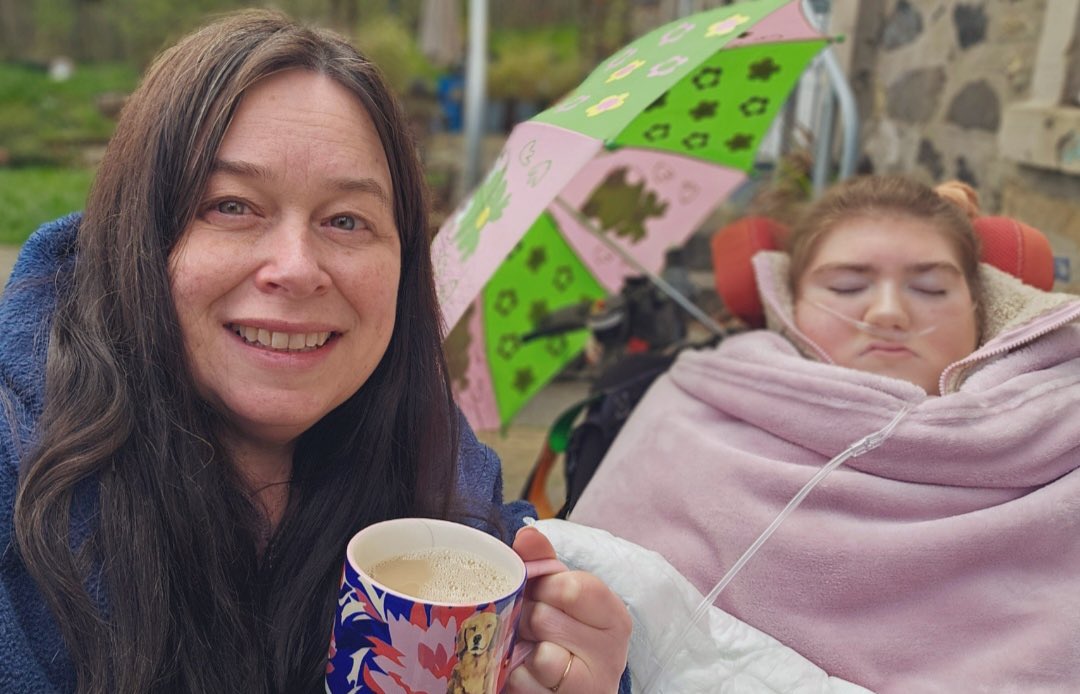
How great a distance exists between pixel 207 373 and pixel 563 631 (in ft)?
1.85

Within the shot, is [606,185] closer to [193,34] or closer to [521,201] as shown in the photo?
[521,201]

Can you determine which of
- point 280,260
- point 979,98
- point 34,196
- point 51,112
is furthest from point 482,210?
point 51,112

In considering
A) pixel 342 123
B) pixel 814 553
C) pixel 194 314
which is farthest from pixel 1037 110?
pixel 194 314

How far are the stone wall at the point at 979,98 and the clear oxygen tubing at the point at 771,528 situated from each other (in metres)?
1.15

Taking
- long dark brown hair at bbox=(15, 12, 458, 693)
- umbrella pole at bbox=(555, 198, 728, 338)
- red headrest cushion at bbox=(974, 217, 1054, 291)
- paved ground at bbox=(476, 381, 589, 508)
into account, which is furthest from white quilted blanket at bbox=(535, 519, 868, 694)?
paved ground at bbox=(476, 381, 589, 508)

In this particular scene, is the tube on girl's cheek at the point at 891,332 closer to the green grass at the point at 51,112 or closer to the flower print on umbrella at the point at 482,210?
the flower print on umbrella at the point at 482,210

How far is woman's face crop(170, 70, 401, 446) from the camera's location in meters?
1.13

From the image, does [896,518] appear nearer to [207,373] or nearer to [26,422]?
[207,373]

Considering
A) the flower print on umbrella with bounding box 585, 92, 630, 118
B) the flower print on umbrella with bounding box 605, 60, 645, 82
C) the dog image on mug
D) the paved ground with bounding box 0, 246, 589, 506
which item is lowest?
the paved ground with bounding box 0, 246, 589, 506

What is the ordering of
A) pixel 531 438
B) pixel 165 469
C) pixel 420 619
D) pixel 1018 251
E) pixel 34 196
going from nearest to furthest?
pixel 420 619 < pixel 165 469 < pixel 1018 251 < pixel 531 438 < pixel 34 196

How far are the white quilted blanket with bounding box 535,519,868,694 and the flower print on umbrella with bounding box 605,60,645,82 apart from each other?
86cm

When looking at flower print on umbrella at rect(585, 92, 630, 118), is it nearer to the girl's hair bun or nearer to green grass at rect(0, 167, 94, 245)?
the girl's hair bun

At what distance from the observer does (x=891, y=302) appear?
1.92 m

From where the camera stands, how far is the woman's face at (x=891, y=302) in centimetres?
191
